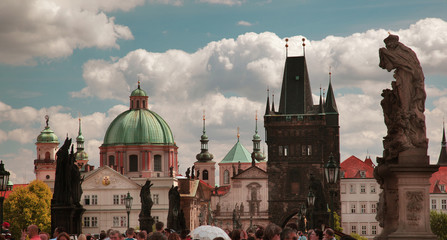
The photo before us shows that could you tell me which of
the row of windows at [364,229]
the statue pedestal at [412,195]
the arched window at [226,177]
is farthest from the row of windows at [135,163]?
the statue pedestal at [412,195]

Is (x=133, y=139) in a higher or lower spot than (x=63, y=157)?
higher

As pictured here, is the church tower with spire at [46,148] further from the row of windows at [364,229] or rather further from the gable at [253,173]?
the row of windows at [364,229]

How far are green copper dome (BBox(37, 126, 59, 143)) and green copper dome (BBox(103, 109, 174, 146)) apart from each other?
974 inches

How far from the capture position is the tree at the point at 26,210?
92.9 metres

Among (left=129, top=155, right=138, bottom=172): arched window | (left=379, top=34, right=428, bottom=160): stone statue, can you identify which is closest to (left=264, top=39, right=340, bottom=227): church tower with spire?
(left=129, top=155, right=138, bottom=172): arched window

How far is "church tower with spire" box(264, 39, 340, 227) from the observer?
342ft

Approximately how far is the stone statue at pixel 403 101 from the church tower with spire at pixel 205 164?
521 feet

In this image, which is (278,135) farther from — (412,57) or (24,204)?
(412,57)

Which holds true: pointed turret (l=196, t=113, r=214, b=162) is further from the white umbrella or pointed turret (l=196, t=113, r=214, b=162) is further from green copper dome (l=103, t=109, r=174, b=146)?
the white umbrella

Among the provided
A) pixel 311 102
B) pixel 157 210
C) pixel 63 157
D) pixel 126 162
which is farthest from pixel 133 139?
pixel 63 157

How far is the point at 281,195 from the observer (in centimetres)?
10438

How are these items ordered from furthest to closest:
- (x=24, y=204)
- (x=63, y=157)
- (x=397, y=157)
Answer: (x=24, y=204), (x=63, y=157), (x=397, y=157)

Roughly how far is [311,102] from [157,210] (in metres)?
23.4

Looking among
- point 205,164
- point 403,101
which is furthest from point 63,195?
point 205,164
